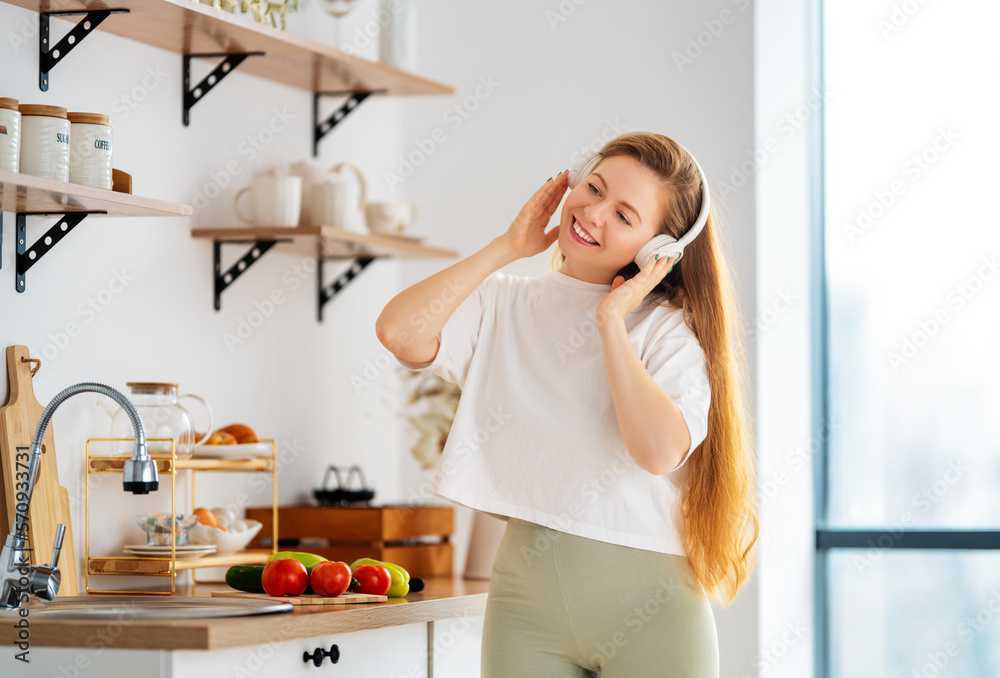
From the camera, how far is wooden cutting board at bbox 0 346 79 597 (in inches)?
67.9

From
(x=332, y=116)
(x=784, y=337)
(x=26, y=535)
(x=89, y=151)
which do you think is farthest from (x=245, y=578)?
(x=784, y=337)

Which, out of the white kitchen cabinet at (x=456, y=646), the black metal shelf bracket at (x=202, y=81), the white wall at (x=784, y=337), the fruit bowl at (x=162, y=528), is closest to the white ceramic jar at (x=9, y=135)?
the black metal shelf bracket at (x=202, y=81)

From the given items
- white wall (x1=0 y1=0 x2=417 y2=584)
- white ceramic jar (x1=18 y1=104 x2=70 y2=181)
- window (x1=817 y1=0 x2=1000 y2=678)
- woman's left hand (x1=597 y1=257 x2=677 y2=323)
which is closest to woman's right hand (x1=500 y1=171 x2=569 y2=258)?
woman's left hand (x1=597 y1=257 x2=677 y2=323)

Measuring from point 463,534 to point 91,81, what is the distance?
1.37 metres

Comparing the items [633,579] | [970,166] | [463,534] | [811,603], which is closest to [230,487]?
[463,534]

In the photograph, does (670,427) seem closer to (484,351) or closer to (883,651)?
(484,351)

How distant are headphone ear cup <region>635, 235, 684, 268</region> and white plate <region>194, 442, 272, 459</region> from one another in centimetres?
91

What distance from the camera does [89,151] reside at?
171cm

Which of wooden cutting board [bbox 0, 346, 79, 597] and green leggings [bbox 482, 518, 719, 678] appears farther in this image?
wooden cutting board [bbox 0, 346, 79, 597]

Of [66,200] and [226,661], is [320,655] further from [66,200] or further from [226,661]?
[66,200]

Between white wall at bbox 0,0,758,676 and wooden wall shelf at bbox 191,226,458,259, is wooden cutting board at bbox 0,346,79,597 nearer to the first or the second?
white wall at bbox 0,0,758,676

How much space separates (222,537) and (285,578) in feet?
1.05

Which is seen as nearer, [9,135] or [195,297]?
[9,135]

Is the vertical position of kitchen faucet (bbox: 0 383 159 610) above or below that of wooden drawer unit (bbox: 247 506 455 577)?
above
